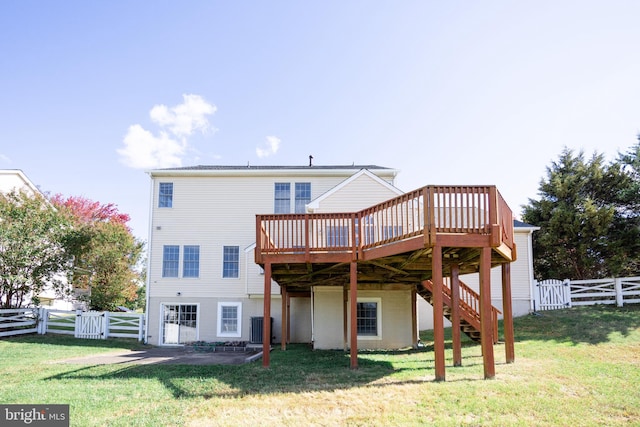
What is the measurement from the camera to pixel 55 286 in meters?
20.5

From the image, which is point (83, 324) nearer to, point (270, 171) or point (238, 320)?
point (238, 320)

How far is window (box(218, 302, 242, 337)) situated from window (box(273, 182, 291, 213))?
442 cm

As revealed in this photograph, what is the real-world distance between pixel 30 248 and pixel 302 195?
479 inches

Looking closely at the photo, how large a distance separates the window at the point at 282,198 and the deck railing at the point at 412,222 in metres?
6.92

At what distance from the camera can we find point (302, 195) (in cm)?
1919

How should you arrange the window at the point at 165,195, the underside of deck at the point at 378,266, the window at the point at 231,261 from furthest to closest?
the window at the point at 165,195, the window at the point at 231,261, the underside of deck at the point at 378,266

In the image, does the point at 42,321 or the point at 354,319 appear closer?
the point at 354,319

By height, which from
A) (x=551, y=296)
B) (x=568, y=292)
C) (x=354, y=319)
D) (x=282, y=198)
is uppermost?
(x=282, y=198)

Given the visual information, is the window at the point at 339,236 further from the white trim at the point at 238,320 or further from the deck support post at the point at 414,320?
the white trim at the point at 238,320

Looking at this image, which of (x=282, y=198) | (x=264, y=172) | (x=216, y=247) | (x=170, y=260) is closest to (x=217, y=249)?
(x=216, y=247)

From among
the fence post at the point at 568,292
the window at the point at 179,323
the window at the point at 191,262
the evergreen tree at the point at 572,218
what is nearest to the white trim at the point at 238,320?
the window at the point at 179,323

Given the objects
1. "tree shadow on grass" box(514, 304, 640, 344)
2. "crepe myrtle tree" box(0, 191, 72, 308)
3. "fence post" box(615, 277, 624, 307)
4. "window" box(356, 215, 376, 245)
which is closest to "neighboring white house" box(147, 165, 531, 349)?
"tree shadow on grass" box(514, 304, 640, 344)

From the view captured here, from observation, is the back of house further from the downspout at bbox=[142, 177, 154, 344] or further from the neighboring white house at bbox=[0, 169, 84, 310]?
the neighboring white house at bbox=[0, 169, 84, 310]

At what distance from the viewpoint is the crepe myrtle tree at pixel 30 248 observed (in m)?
18.8
